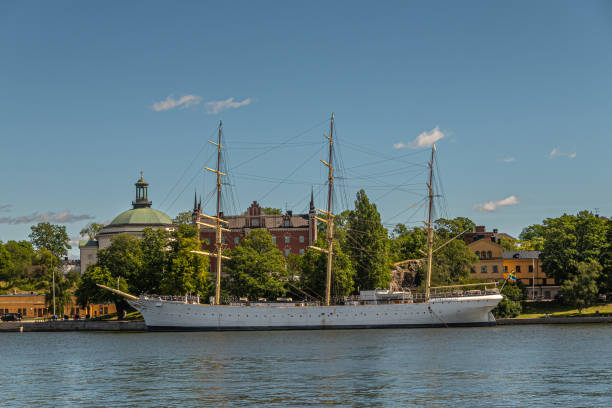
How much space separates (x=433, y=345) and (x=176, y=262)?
43080 mm

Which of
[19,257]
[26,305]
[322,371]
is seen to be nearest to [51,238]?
[19,257]

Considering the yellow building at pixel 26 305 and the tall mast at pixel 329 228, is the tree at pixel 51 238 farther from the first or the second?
the tall mast at pixel 329 228

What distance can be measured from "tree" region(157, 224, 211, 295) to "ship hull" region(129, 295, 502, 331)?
4762 mm

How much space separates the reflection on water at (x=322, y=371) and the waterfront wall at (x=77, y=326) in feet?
79.7

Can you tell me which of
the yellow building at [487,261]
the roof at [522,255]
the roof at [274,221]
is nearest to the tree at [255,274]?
the roof at [274,221]

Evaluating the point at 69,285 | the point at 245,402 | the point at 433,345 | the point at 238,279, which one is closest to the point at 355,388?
the point at 245,402

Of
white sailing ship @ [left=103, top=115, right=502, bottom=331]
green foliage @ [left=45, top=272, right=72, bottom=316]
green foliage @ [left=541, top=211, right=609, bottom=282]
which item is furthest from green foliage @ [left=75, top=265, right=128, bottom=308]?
green foliage @ [left=541, top=211, right=609, bottom=282]

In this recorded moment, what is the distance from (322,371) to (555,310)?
5953 centimetres

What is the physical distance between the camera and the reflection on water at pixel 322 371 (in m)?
36.6

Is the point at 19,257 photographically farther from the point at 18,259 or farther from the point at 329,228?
the point at 329,228

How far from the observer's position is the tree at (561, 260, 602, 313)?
9306cm

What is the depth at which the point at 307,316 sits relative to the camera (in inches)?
3610

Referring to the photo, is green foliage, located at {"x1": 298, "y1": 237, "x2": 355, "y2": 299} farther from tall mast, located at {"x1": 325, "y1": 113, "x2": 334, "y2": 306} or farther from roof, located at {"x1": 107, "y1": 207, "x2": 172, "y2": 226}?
roof, located at {"x1": 107, "y1": 207, "x2": 172, "y2": 226}

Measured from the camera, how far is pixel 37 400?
37.7 m
